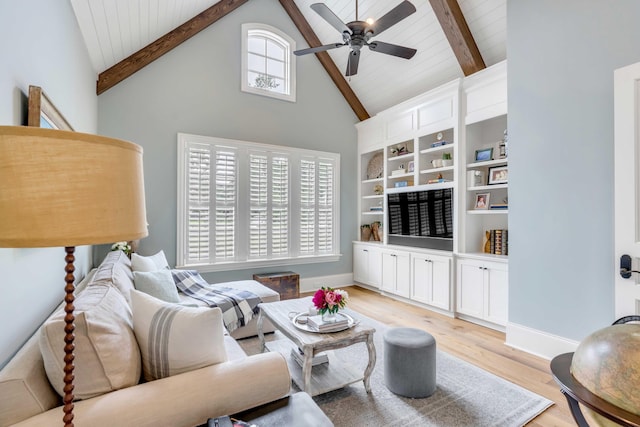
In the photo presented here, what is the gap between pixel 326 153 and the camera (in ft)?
17.5

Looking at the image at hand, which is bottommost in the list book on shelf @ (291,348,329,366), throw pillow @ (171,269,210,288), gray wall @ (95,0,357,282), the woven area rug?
the woven area rug

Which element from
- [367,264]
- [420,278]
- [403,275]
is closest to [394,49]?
[420,278]

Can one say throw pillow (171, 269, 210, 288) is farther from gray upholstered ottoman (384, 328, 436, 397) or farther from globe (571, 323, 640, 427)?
globe (571, 323, 640, 427)

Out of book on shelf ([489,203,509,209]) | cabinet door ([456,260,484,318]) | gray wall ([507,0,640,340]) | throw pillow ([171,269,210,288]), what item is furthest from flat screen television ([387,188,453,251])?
throw pillow ([171,269,210,288])

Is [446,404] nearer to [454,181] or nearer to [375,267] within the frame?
[454,181]

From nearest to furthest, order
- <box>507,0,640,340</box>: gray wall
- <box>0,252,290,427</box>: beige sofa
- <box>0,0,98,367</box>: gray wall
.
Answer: <box>0,252,290,427</box>: beige sofa
<box>0,0,98,367</box>: gray wall
<box>507,0,640,340</box>: gray wall

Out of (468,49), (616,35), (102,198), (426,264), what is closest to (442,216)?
(426,264)

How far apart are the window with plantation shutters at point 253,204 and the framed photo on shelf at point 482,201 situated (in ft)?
7.34

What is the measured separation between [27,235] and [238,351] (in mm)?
1538

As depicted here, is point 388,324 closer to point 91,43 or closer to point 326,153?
point 326,153

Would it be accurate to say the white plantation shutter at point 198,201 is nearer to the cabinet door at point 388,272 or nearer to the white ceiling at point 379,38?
the white ceiling at point 379,38

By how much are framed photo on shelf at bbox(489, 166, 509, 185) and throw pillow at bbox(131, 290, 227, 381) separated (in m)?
3.45

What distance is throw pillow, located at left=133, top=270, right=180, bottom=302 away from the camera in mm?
2506

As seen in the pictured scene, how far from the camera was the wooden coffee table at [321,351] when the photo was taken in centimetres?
204
